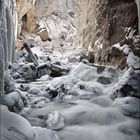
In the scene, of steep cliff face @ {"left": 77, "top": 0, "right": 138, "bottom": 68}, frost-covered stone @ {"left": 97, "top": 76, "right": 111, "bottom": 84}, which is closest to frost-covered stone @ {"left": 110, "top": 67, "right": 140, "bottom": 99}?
frost-covered stone @ {"left": 97, "top": 76, "right": 111, "bottom": 84}

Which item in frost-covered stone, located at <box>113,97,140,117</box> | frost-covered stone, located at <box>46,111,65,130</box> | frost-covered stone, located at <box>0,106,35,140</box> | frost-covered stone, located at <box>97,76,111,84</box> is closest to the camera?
frost-covered stone, located at <box>0,106,35,140</box>

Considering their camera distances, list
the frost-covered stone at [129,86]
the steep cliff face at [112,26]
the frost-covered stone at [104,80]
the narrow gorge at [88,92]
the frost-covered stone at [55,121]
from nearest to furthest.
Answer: the narrow gorge at [88,92]
the frost-covered stone at [55,121]
the frost-covered stone at [129,86]
the frost-covered stone at [104,80]
the steep cliff face at [112,26]

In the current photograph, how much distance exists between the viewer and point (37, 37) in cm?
2669

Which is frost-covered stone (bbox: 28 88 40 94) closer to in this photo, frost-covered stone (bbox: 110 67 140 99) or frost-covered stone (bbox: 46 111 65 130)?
frost-covered stone (bbox: 46 111 65 130)

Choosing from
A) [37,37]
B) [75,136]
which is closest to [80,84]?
[75,136]

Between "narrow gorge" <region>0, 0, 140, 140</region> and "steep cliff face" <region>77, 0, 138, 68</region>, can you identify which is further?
"steep cliff face" <region>77, 0, 138, 68</region>

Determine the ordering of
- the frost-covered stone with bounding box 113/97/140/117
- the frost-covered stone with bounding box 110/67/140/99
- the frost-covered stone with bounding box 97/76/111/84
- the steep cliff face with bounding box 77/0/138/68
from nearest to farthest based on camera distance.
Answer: the frost-covered stone with bounding box 113/97/140/117
the frost-covered stone with bounding box 110/67/140/99
the frost-covered stone with bounding box 97/76/111/84
the steep cliff face with bounding box 77/0/138/68

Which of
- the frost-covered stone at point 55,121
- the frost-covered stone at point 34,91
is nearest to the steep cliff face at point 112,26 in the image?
the frost-covered stone at point 34,91

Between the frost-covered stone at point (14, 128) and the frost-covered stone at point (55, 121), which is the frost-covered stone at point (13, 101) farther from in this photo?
the frost-covered stone at point (14, 128)

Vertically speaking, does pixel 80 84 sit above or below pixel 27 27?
below

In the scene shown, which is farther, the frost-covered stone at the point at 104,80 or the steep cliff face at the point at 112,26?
the steep cliff face at the point at 112,26

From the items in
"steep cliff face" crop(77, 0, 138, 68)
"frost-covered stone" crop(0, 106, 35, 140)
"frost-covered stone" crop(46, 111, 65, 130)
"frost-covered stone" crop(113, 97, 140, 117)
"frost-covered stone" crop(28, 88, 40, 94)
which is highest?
"steep cliff face" crop(77, 0, 138, 68)

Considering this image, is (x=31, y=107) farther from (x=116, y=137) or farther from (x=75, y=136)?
(x=116, y=137)

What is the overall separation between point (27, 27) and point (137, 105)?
22.8m
